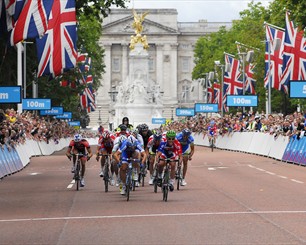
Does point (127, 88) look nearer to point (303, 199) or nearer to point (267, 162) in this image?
point (267, 162)

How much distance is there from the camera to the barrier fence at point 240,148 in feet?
133

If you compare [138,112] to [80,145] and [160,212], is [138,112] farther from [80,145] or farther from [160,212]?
[160,212]

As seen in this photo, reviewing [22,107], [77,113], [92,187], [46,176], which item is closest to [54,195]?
[92,187]

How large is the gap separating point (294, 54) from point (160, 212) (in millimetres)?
28234

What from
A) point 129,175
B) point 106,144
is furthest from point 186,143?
point 129,175

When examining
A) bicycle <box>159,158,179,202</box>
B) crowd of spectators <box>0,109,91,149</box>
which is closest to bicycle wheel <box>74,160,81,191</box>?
bicycle <box>159,158,179,202</box>

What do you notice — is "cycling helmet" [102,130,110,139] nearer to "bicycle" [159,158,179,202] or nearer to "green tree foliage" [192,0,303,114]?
"bicycle" [159,158,179,202]

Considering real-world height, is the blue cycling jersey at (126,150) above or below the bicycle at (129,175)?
above

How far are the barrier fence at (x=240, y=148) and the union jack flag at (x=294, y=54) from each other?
278 centimetres

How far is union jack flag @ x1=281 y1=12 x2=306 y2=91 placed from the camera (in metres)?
48.3

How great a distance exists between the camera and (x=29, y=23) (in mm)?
33719

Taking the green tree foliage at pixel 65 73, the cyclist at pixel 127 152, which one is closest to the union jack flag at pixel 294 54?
the green tree foliage at pixel 65 73

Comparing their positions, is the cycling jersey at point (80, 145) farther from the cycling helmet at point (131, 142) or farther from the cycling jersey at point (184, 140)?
the cycling helmet at point (131, 142)

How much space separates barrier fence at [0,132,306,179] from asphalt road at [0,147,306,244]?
6.15m
